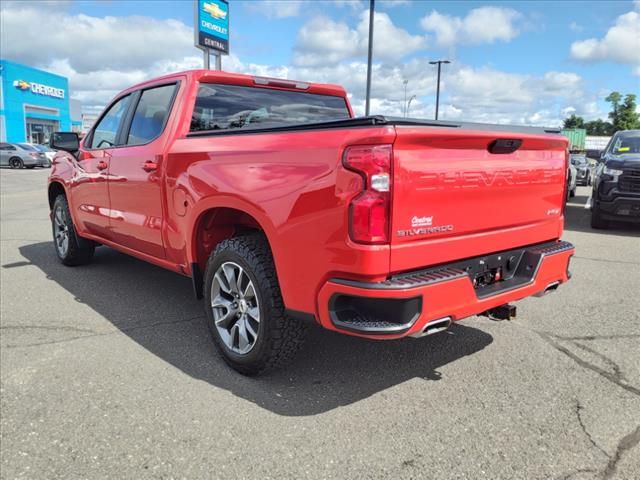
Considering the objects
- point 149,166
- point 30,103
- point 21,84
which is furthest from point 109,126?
point 30,103

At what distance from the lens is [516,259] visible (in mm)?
3268

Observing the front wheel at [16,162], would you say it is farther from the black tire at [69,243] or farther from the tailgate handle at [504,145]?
the tailgate handle at [504,145]

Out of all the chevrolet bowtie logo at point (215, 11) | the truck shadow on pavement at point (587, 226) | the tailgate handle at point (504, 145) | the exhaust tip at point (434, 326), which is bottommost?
the truck shadow on pavement at point (587, 226)

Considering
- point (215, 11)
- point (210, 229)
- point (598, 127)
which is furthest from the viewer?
point (598, 127)

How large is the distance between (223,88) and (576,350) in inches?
130

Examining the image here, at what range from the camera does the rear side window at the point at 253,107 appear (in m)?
4.15

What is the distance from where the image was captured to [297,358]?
11.7 feet

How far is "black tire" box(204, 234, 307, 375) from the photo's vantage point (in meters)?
3.00

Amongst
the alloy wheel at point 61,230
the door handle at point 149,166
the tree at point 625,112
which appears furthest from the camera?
the tree at point 625,112

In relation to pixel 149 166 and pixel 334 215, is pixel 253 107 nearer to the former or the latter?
pixel 149 166

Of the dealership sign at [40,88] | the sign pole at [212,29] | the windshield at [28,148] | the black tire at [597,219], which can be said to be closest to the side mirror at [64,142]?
the black tire at [597,219]

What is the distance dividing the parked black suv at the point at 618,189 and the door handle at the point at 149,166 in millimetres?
7855

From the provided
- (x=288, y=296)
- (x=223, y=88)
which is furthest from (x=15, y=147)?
(x=288, y=296)

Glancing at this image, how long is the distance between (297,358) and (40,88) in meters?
51.2
